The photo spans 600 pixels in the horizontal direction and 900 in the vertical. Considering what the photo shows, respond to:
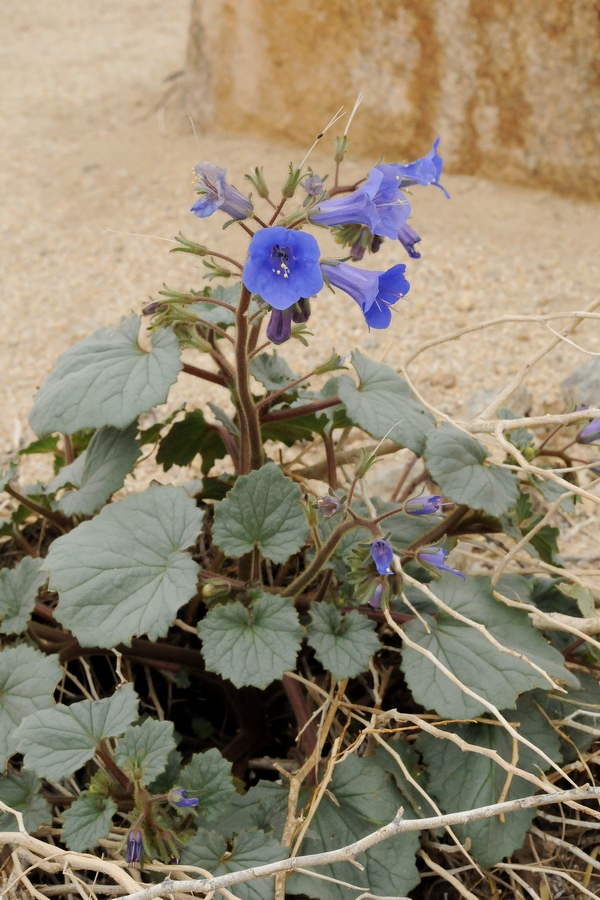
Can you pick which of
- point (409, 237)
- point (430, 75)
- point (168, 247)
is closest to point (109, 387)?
point (409, 237)

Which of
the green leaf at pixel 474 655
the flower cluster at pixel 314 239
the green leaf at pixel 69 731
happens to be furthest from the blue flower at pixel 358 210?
the green leaf at pixel 69 731

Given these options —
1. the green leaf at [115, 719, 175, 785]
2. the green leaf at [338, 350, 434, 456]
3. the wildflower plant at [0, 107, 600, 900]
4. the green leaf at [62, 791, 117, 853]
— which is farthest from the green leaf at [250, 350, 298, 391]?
the green leaf at [62, 791, 117, 853]

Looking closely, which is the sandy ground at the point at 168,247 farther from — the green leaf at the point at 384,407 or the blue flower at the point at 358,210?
the blue flower at the point at 358,210

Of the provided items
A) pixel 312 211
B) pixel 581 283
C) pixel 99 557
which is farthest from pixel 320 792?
pixel 581 283

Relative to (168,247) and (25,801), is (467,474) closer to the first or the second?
(25,801)

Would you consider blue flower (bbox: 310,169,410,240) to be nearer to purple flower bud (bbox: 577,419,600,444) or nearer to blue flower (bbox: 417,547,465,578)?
blue flower (bbox: 417,547,465,578)

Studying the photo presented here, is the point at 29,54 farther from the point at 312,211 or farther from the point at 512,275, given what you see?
the point at 312,211
